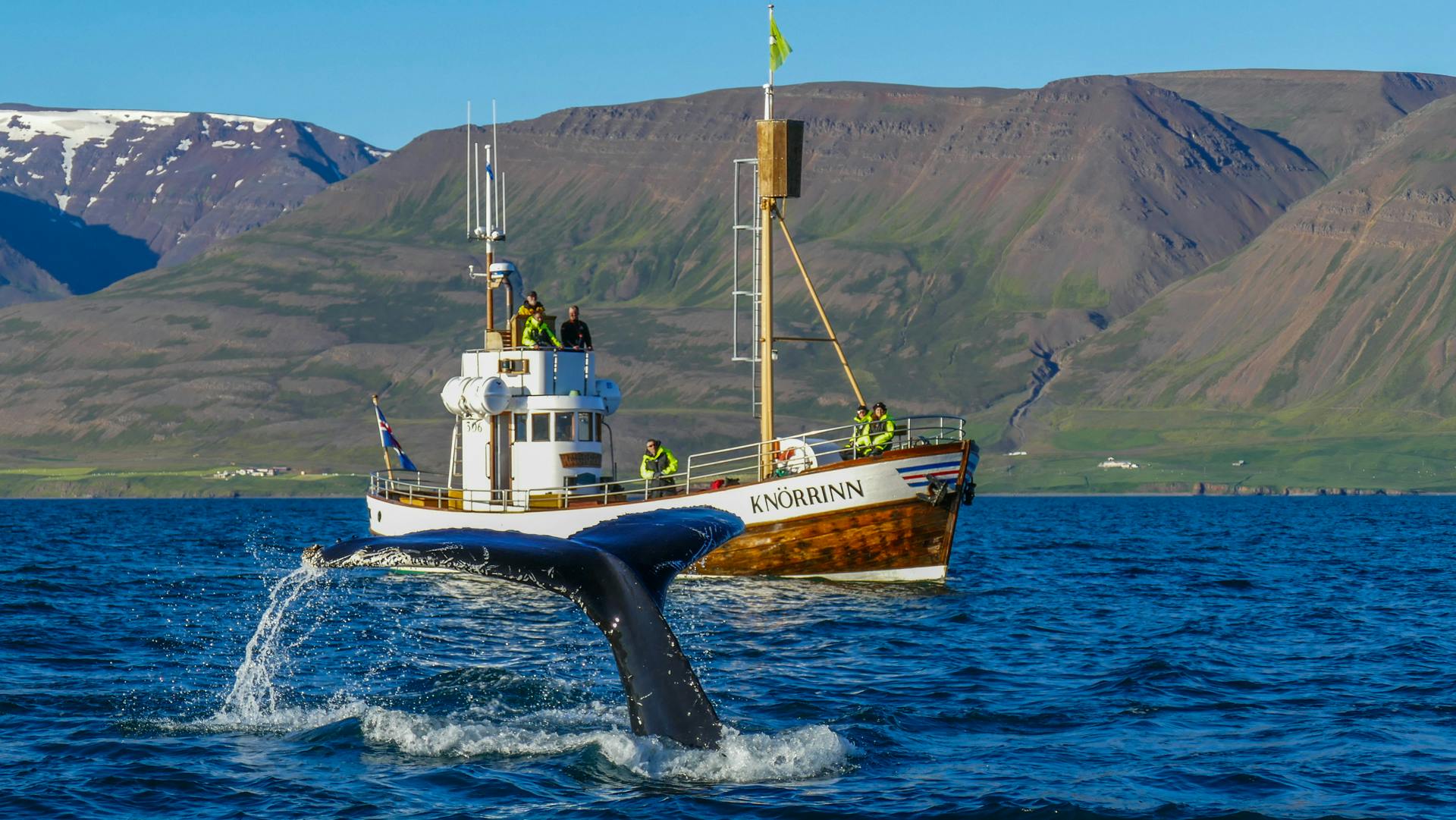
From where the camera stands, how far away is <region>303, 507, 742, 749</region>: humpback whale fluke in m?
17.3

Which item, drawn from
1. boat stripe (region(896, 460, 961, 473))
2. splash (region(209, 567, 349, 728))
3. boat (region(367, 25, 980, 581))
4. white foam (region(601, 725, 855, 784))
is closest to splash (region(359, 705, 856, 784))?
white foam (region(601, 725, 855, 784))

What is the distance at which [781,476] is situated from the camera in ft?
160

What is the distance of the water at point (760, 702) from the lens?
2062cm

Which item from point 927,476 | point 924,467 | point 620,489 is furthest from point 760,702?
point 620,489

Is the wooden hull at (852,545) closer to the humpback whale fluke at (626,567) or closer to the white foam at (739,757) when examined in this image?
the white foam at (739,757)

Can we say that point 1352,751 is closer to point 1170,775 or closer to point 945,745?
point 1170,775

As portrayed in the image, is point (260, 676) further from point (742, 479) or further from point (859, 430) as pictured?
point (742, 479)

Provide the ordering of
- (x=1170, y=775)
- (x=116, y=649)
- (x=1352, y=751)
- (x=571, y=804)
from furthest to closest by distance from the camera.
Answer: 1. (x=116, y=649)
2. (x=1352, y=751)
3. (x=1170, y=775)
4. (x=571, y=804)

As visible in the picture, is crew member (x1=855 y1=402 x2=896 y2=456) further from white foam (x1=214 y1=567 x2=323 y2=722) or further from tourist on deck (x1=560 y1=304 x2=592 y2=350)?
white foam (x1=214 y1=567 x2=323 y2=722)

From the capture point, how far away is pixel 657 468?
168ft


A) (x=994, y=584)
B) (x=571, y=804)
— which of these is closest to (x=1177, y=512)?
(x=994, y=584)

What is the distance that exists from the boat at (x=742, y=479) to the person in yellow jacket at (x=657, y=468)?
213mm

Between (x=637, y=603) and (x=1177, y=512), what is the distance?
16604 cm

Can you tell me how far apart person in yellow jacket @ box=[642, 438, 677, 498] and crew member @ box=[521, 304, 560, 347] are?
5.19 m
